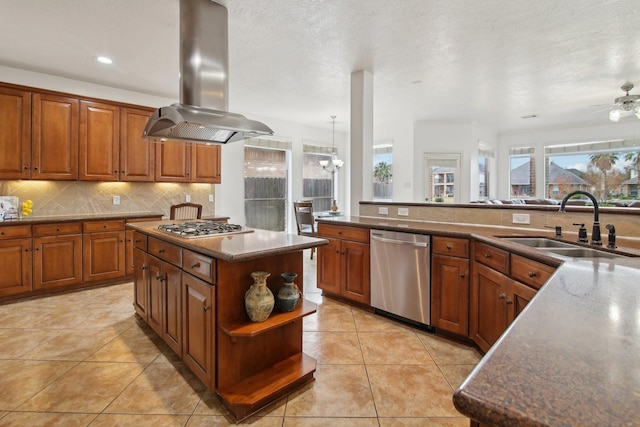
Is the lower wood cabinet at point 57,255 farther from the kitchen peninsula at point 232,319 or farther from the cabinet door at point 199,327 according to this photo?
the cabinet door at point 199,327

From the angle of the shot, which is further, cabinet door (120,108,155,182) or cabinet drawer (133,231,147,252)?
cabinet door (120,108,155,182)

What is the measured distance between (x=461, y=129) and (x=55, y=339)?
23.2 ft

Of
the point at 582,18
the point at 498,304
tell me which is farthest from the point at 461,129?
the point at 498,304

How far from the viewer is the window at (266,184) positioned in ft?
20.1

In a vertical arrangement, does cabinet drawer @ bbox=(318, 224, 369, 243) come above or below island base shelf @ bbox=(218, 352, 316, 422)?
above

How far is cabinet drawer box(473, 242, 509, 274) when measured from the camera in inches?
83.0

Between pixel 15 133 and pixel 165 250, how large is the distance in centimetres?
287

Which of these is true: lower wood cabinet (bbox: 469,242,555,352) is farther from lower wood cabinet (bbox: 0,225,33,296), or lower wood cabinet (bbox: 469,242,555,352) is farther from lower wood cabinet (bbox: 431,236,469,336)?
lower wood cabinet (bbox: 0,225,33,296)

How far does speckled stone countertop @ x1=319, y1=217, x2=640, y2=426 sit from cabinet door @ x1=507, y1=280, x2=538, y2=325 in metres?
0.93

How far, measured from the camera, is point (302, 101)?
5246 millimetres

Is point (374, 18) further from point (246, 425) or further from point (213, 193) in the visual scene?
point (213, 193)

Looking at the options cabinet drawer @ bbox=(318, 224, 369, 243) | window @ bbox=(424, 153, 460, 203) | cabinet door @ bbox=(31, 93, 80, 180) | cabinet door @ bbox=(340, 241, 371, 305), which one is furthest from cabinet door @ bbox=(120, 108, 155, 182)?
window @ bbox=(424, 153, 460, 203)

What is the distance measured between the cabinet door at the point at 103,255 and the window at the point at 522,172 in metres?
8.04

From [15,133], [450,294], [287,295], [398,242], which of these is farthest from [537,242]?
[15,133]
